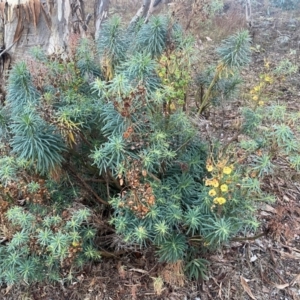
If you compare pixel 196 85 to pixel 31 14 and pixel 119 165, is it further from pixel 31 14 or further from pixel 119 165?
pixel 31 14

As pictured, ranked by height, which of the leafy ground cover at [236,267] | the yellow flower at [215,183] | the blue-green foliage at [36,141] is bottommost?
the leafy ground cover at [236,267]

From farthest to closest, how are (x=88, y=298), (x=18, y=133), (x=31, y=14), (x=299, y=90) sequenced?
(x=299, y=90) < (x=31, y=14) < (x=88, y=298) < (x=18, y=133)

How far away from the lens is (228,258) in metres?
2.19

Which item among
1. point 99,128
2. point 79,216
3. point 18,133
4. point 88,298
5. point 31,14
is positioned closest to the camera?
point 18,133

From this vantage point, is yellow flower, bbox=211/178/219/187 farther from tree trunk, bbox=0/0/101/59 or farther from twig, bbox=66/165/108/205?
tree trunk, bbox=0/0/101/59

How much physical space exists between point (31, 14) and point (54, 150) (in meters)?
1.31

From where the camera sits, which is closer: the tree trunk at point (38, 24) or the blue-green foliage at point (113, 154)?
the blue-green foliage at point (113, 154)

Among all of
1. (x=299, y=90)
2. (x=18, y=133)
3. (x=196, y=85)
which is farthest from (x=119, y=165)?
(x=299, y=90)

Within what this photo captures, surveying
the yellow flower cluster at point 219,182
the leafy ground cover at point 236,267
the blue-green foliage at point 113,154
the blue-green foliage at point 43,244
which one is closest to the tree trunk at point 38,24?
the blue-green foliage at point 113,154

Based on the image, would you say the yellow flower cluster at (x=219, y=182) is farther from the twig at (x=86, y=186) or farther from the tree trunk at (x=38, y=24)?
the tree trunk at (x=38, y=24)

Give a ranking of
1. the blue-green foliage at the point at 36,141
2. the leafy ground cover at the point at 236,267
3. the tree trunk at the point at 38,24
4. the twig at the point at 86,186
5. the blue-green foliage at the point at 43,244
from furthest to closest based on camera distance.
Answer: the tree trunk at the point at 38,24 → the leafy ground cover at the point at 236,267 → the twig at the point at 86,186 → the blue-green foliage at the point at 43,244 → the blue-green foliage at the point at 36,141

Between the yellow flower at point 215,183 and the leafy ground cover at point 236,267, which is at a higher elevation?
the yellow flower at point 215,183

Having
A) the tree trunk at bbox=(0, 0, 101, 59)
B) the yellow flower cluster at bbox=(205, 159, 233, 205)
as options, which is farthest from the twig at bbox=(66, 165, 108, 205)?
the tree trunk at bbox=(0, 0, 101, 59)

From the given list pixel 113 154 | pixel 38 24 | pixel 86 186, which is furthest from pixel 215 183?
pixel 38 24
